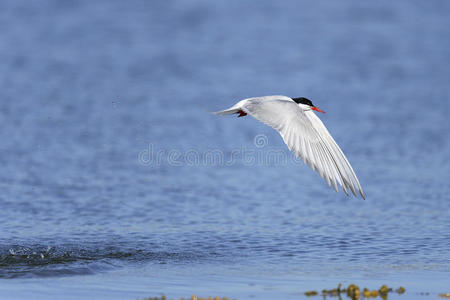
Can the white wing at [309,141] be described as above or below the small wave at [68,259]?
above

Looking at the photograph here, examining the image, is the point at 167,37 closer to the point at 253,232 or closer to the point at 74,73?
the point at 74,73

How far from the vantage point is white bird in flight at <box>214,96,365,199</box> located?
6.26 m

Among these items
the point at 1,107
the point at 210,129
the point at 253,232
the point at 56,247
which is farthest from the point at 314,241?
the point at 1,107

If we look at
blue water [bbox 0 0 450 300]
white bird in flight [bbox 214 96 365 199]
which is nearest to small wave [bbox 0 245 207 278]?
blue water [bbox 0 0 450 300]

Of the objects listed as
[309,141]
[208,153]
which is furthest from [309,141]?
[208,153]

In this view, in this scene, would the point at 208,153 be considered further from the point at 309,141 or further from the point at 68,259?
the point at 309,141

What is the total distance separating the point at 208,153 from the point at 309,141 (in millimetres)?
6141

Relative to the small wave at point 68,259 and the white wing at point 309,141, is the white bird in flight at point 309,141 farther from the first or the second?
the small wave at point 68,259

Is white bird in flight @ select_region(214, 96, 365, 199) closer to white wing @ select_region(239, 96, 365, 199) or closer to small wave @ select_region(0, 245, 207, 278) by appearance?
white wing @ select_region(239, 96, 365, 199)

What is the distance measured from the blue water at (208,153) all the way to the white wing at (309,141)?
938 mm

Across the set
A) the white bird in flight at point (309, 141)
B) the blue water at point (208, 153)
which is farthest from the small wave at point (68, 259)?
the white bird in flight at point (309, 141)

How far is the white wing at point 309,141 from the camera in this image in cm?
626

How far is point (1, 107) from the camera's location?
15008 millimetres

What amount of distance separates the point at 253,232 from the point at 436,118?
730cm
